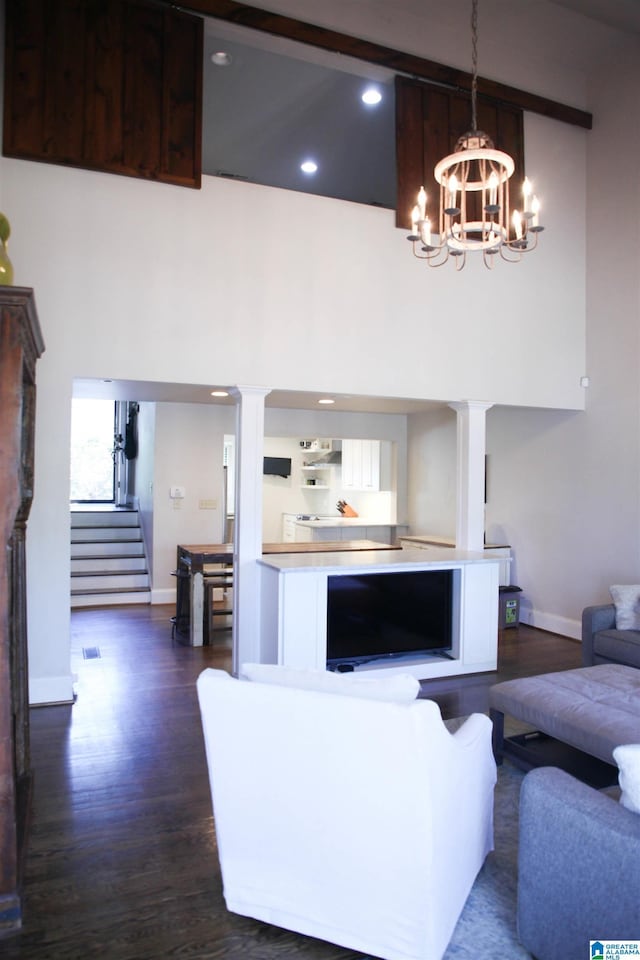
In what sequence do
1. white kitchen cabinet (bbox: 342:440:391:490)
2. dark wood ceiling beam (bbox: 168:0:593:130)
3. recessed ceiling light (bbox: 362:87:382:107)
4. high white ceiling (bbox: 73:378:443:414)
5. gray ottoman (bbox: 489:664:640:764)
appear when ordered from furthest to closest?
1. white kitchen cabinet (bbox: 342:440:391:490)
2. recessed ceiling light (bbox: 362:87:382:107)
3. high white ceiling (bbox: 73:378:443:414)
4. dark wood ceiling beam (bbox: 168:0:593:130)
5. gray ottoman (bbox: 489:664:640:764)

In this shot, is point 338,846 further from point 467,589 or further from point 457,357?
point 457,357

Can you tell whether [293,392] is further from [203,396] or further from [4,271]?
[4,271]

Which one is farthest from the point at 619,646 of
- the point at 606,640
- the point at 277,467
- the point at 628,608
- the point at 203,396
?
the point at 277,467

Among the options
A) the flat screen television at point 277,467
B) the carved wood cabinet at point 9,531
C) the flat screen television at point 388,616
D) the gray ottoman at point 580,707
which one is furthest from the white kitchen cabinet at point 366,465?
the carved wood cabinet at point 9,531

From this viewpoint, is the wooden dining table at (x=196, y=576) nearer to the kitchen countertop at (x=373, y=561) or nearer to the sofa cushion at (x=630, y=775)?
the kitchen countertop at (x=373, y=561)

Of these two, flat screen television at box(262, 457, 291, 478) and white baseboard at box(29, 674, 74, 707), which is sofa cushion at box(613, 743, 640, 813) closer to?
white baseboard at box(29, 674, 74, 707)

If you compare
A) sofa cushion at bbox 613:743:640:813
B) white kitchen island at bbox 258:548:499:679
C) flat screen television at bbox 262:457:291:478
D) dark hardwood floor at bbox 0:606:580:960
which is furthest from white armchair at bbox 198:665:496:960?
flat screen television at bbox 262:457:291:478

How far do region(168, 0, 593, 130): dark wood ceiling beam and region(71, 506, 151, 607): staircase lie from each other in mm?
5571

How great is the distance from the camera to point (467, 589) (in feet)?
17.1

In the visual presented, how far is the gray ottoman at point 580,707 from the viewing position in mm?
2898

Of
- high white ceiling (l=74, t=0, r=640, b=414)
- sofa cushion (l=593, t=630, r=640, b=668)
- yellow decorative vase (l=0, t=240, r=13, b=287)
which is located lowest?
sofa cushion (l=593, t=630, r=640, b=668)

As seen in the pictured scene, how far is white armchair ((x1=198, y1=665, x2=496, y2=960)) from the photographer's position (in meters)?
1.90

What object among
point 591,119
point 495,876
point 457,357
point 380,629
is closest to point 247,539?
point 380,629

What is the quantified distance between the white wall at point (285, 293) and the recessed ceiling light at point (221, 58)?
0.95 metres
